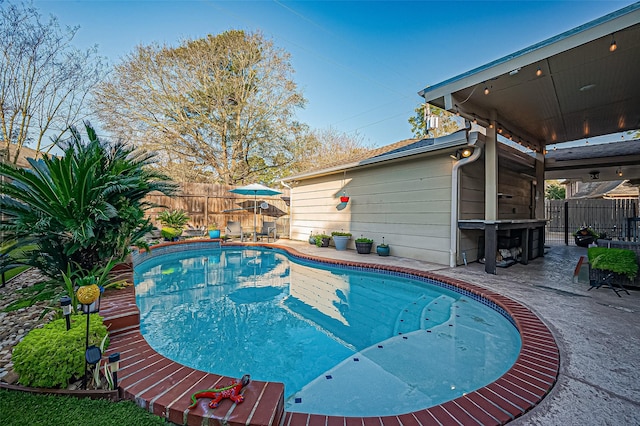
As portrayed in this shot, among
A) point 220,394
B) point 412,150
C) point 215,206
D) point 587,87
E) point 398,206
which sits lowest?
point 220,394

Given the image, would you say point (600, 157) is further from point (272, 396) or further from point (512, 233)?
point (272, 396)

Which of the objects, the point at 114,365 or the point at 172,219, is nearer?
the point at 114,365

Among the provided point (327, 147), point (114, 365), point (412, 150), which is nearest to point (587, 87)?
point (412, 150)

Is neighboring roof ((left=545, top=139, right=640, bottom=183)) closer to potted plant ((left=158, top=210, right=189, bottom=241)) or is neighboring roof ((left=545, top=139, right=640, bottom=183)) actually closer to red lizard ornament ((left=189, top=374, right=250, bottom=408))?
red lizard ornament ((left=189, top=374, right=250, bottom=408))

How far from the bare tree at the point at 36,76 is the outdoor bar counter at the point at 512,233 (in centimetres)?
1018

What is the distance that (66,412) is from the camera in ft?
5.39

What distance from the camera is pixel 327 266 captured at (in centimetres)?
719

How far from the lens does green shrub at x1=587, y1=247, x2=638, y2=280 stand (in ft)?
13.9

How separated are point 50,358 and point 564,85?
739cm

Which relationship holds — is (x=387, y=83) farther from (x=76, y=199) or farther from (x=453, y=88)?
(x=76, y=199)

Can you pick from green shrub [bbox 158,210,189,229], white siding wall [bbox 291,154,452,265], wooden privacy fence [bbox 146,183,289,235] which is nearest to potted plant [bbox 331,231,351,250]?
white siding wall [bbox 291,154,452,265]

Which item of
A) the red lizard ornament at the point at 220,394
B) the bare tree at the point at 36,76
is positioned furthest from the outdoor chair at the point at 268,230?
the red lizard ornament at the point at 220,394

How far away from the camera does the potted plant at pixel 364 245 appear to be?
27.1ft

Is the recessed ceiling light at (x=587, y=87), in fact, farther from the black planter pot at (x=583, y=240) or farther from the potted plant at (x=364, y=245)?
the black planter pot at (x=583, y=240)
